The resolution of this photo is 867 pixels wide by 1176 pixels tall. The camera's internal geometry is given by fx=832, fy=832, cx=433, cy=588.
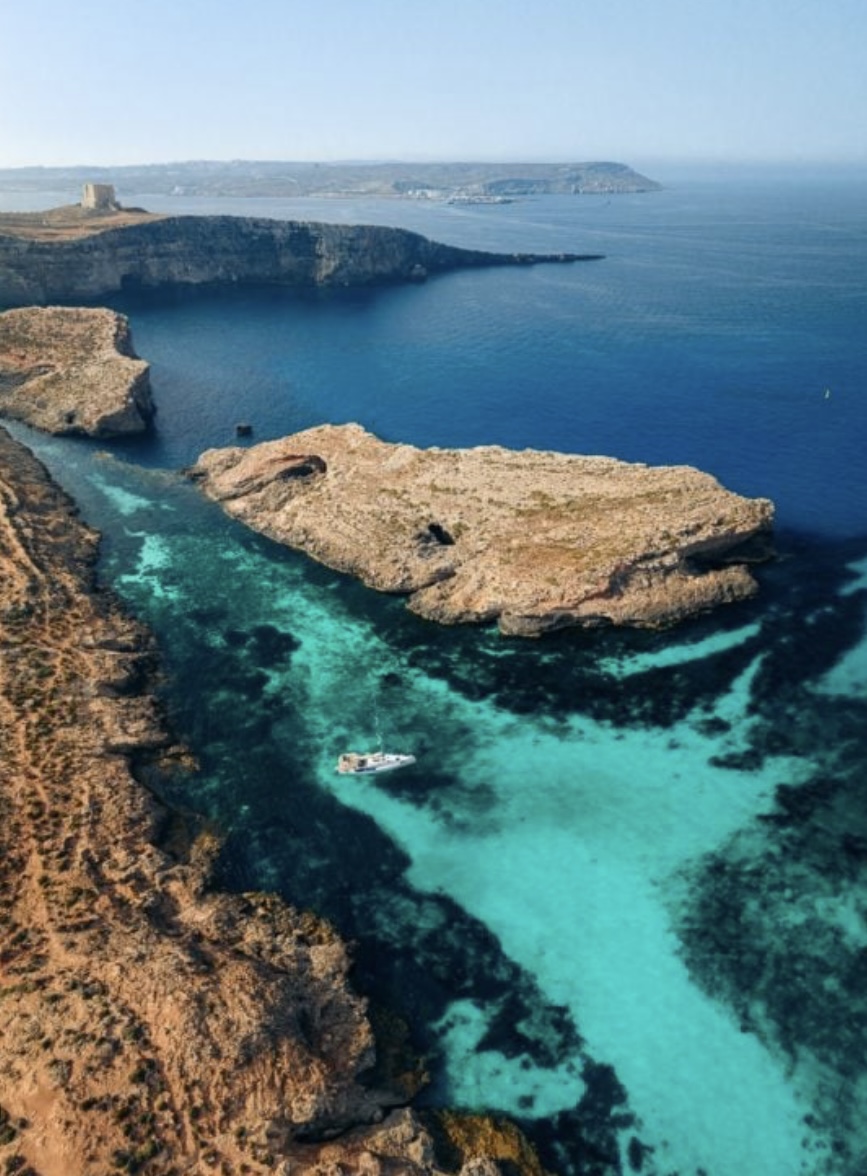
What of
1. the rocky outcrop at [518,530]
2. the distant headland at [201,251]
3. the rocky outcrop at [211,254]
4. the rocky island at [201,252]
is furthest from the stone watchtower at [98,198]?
the rocky outcrop at [518,530]

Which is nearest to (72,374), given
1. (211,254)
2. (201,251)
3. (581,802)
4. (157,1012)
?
(581,802)

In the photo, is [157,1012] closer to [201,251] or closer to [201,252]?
[201,252]

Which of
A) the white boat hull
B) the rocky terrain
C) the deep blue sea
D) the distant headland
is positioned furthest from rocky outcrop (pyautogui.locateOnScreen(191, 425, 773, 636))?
the distant headland

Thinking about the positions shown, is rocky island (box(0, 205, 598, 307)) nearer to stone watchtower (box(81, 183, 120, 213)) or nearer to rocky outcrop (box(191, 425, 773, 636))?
stone watchtower (box(81, 183, 120, 213))

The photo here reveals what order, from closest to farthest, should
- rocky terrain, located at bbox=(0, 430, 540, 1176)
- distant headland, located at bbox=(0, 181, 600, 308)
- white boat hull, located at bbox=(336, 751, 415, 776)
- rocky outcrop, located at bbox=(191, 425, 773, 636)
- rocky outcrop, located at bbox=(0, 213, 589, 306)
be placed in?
rocky terrain, located at bbox=(0, 430, 540, 1176) < white boat hull, located at bbox=(336, 751, 415, 776) < rocky outcrop, located at bbox=(191, 425, 773, 636) < rocky outcrop, located at bbox=(0, 213, 589, 306) < distant headland, located at bbox=(0, 181, 600, 308)

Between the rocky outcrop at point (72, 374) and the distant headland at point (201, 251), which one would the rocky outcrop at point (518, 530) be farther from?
the distant headland at point (201, 251)

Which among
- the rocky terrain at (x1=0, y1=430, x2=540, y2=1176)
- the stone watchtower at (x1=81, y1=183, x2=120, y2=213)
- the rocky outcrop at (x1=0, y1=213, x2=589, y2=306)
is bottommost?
the rocky terrain at (x1=0, y1=430, x2=540, y2=1176)

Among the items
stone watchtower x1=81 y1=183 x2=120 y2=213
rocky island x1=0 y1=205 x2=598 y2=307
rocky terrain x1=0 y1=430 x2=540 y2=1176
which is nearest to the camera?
rocky terrain x1=0 y1=430 x2=540 y2=1176
